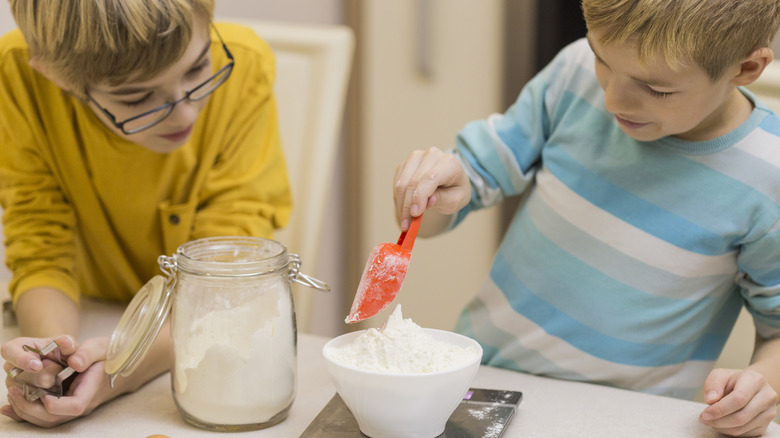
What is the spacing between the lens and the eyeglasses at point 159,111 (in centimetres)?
97

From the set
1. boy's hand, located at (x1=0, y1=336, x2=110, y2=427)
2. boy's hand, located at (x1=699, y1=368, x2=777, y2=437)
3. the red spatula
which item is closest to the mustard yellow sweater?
boy's hand, located at (x1=0, y1=336, x2=110, y2=427)

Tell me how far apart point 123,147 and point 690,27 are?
0.73 meters

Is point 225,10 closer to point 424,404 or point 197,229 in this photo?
point 197,229

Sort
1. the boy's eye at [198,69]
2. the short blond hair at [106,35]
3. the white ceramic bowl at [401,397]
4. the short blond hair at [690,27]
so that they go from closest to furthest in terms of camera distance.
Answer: the white ceramic bowl at [401,397] → the short blond hair at [690,27] → the short blond hair at [106,35] → the boy's eye at [198,69]

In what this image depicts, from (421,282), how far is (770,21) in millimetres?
1405

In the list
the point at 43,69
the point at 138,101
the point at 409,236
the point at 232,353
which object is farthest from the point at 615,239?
the point at 43,69

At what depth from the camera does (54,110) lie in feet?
3.56

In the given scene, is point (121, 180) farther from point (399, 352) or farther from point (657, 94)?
point (657, 94)

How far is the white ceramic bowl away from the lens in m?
0.65

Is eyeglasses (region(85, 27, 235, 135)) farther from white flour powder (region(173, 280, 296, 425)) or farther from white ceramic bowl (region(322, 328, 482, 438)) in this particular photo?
white ceramic bowl (region(322, 328, 482, 438))

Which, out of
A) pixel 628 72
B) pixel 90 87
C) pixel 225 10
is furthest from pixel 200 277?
pixel 225 10

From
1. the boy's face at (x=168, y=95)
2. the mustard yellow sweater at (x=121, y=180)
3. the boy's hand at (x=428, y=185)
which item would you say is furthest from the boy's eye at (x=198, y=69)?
the boy's hand at (x=428, y=185)

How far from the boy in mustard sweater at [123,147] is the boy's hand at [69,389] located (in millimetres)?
49

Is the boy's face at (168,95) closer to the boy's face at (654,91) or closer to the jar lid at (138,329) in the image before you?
the jar lid at (138,329)
